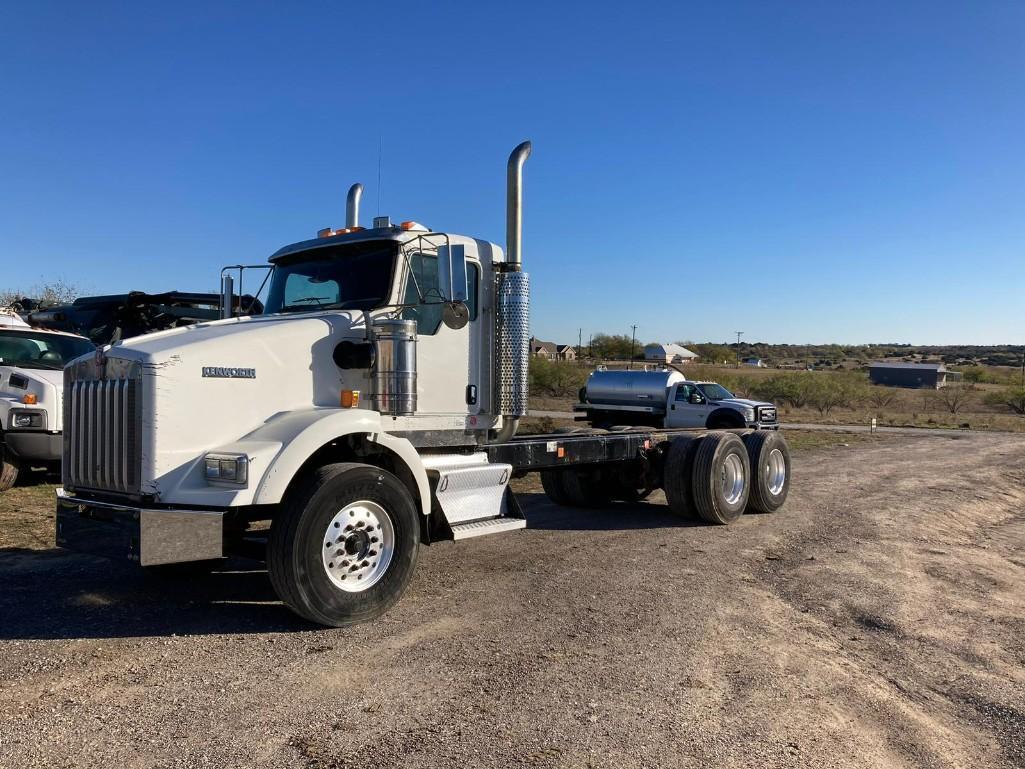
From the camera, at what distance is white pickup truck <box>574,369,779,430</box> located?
75.0 ft

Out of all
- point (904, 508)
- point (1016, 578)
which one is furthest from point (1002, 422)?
point (1016, 578)

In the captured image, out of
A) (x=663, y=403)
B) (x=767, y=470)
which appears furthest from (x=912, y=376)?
(x=767, y=470)

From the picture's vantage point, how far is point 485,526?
6500 millimetres

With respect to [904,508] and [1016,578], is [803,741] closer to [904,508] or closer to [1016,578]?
[1016,578]

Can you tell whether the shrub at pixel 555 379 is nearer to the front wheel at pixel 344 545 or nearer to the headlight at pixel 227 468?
the front wheel at pixel 344 545

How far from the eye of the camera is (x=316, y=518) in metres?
5.25

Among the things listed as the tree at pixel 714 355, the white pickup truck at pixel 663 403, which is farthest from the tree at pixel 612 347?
the white pickup truck at pixel 663 403

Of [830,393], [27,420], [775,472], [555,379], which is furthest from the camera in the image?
[830,393]

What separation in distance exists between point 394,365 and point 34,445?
6256 mm

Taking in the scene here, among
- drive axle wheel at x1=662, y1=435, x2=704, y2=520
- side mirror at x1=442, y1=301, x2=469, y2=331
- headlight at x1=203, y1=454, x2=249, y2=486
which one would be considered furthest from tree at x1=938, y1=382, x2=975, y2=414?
headlight at x1=203, y1=454, x2=249, y2=486

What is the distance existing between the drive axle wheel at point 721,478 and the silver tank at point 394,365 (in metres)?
4.68

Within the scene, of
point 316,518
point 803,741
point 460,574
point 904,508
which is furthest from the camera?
point 904,508

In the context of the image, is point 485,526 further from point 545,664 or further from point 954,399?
point 954,399

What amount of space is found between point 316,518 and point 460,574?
219 cm
